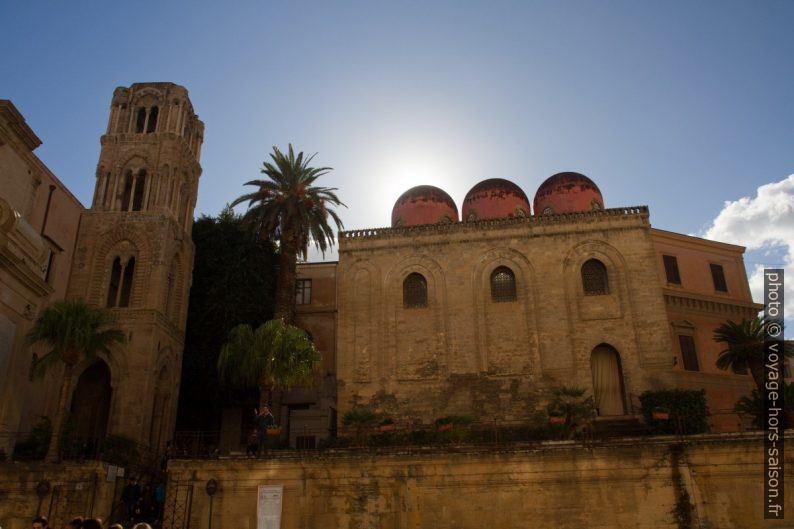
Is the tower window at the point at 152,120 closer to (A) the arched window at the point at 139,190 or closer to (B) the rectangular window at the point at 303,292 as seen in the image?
(A) the arched window at the point at 139,190

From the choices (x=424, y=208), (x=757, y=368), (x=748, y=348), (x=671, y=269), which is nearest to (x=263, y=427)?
(x=424, y=208)

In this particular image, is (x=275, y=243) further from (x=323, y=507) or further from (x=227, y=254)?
(x=323, y=507)

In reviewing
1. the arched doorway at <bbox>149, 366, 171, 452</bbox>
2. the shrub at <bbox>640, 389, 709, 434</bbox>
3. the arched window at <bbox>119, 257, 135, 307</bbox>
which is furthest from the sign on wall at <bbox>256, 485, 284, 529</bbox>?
the arched window at <bbox>119, 257, 135, 307</bbox>

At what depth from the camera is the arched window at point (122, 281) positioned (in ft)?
87.0

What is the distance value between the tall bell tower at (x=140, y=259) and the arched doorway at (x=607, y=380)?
1682cm

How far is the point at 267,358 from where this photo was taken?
70.3 ft

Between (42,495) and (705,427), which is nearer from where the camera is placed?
(42,495)

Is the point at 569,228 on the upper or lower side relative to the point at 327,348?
upper

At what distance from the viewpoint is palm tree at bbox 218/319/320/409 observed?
21484mm

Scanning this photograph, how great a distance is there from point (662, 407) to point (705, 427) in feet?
5.38

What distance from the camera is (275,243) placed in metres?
31.9

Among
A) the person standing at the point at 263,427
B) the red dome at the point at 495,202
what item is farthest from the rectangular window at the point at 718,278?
the person standing at the point at 263,427

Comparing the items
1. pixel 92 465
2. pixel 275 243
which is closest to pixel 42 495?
pixel 92 465

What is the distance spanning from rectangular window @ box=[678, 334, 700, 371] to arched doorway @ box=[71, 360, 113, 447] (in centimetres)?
2404
